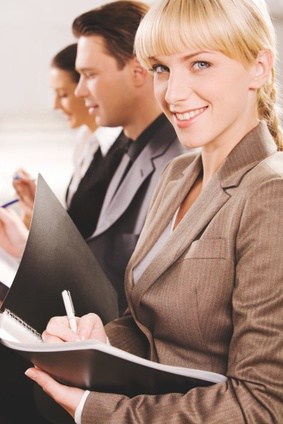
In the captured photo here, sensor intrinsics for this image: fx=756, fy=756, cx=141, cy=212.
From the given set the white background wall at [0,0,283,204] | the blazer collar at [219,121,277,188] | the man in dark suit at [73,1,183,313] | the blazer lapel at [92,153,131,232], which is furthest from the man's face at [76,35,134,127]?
the white background wall at [0,0,283,204]

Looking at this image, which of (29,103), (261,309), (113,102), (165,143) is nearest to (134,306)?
(261,309)

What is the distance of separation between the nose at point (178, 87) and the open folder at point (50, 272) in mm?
267

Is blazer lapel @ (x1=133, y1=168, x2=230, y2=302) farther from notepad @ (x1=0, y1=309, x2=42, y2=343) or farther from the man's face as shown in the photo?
the man's face

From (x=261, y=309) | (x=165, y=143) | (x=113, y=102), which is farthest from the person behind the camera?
(x=113, y=102)

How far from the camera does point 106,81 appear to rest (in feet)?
7.92

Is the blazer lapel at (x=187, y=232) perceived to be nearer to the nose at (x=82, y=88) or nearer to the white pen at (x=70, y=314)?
the white pen at (x=70, y=314)

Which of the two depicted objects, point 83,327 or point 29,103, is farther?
point 29,103

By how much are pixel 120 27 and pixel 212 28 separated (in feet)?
4.12

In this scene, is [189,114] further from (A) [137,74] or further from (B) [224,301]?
(A) [137,74]

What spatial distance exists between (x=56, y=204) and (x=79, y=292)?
0.59ft

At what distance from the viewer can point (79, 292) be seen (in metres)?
1.45

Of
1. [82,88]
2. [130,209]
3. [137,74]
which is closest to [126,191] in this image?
[130,209]

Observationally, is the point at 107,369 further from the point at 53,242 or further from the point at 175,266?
the point at 53,242

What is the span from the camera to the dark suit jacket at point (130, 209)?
2137mm
